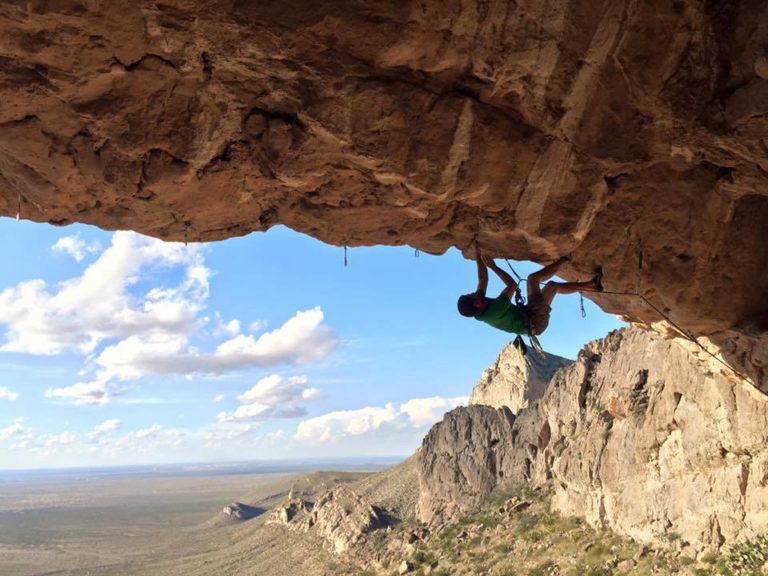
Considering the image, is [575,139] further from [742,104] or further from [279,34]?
[279,34]

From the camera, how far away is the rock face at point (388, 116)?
6.02 meters

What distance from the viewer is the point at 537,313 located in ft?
32.5

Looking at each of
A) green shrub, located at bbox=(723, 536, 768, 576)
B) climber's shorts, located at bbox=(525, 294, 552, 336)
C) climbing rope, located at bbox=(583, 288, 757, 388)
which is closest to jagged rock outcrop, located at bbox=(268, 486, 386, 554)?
green shrub, located at bbox=(723, 536, 768, 576)

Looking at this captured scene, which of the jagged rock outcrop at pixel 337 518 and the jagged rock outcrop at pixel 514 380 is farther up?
the jagged rock outcrop at pixel 514 380

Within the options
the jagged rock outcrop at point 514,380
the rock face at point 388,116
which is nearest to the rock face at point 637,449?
the jagged rock outcrop at point 514,380

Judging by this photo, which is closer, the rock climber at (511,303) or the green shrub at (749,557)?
the rock climber at (511,303)

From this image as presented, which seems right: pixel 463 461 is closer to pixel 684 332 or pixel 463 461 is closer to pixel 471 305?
pixel 684 332

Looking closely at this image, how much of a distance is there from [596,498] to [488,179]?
22.9 metres

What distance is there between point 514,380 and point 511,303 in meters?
47.8

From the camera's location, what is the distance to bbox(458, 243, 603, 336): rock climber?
31.1 feet

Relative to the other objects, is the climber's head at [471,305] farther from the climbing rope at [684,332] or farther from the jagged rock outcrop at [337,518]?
the jagged rock outcrop at [337,518]

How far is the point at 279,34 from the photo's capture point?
5.95m

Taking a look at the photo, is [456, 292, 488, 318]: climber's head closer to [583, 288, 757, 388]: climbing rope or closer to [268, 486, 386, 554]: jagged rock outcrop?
[583, 288, 757, 388]: climbing rope

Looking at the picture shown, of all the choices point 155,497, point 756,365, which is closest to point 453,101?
point 756,365
